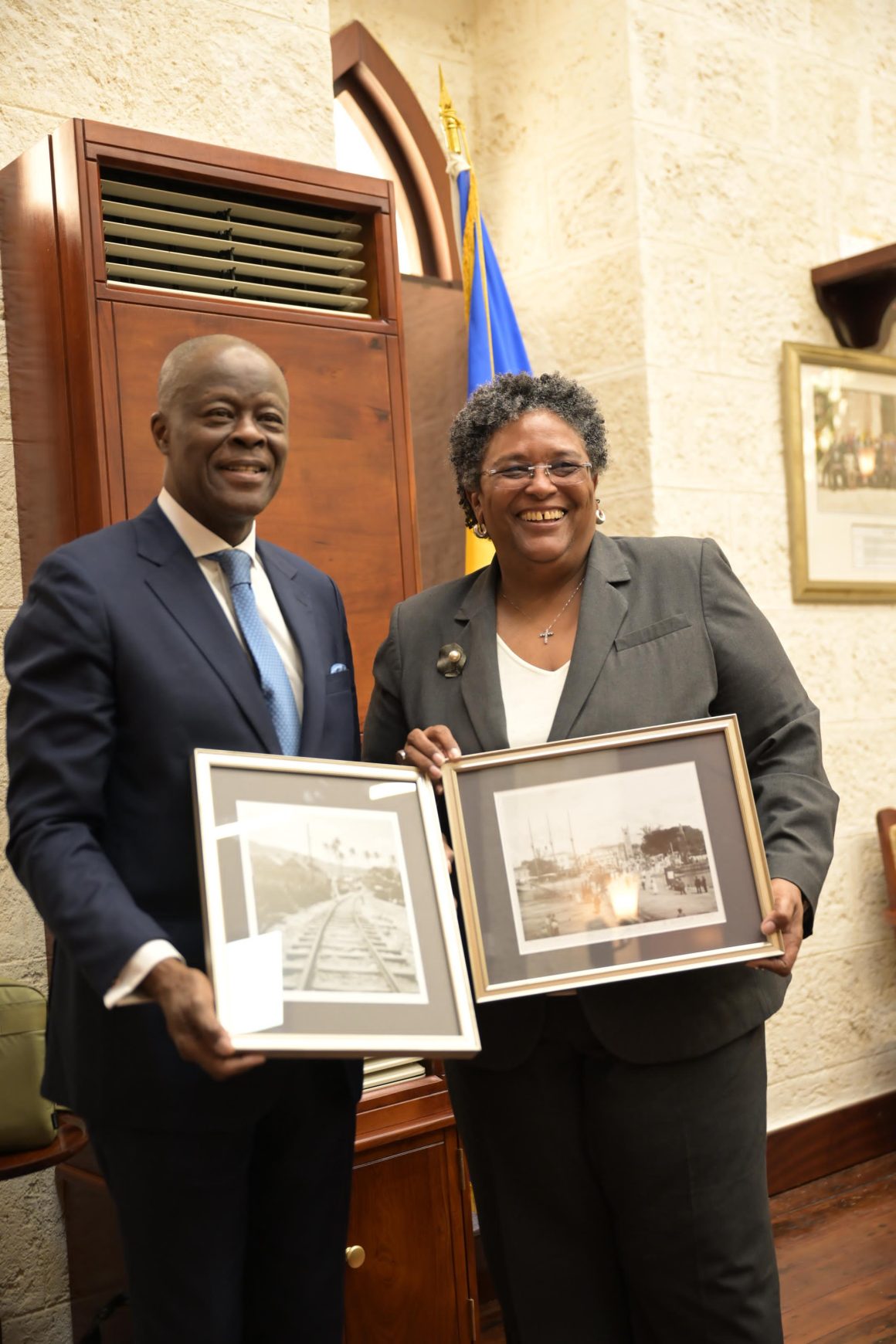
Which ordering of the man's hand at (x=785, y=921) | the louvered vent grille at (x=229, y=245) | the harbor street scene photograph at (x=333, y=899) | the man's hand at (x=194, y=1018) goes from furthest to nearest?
the louvered vent grille at (x=229, y=245) → the man's hand at (x=785, y=921) → the harbor street scene photograph at (x=333, y=899) → the man's hand at (x=194, y=1018)

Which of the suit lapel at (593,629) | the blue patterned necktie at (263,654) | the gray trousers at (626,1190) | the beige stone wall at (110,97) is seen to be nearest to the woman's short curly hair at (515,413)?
the suit lapel at (593,629)

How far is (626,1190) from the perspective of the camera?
67.1 inches

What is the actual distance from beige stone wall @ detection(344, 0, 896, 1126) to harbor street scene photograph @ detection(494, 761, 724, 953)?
6.37ft

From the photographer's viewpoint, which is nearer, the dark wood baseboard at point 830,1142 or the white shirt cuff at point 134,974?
the white shirt cuff at point 134,974

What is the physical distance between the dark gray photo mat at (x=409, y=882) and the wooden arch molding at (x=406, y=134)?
2642 mm

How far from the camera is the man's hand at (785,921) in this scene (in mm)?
1621

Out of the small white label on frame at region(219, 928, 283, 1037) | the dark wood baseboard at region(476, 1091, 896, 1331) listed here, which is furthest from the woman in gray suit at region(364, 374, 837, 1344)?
the dark wood baseboard at region(476, 1091, 896, 1331)

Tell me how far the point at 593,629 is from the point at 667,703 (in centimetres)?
14

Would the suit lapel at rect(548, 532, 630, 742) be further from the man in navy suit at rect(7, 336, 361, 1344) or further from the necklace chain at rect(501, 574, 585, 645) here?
the man in navy suit at rect(7, 336, 361, 1344)

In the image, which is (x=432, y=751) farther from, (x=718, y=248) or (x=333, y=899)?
(x=718, y=248)

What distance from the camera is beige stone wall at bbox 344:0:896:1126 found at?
3570 mm

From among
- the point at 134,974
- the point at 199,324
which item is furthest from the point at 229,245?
the point at 134,974

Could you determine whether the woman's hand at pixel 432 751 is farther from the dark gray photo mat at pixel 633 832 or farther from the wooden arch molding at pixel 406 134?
the wooden arch molding at pixel 406 134

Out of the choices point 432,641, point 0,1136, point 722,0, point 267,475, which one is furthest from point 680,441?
point 0,1136
